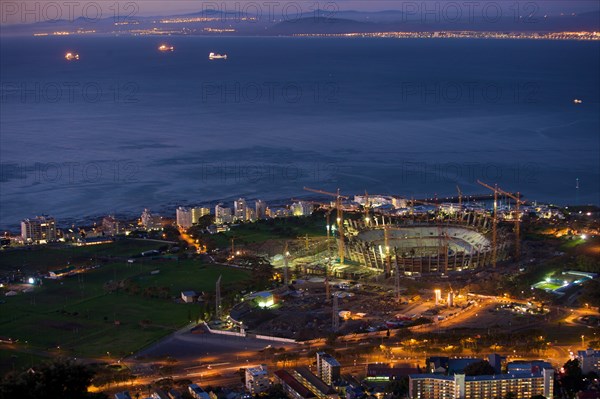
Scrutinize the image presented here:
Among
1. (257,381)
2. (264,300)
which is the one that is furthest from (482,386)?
(264,300)

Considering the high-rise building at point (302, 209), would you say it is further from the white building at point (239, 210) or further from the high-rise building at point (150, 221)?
the high-rise building at point (150, 221)

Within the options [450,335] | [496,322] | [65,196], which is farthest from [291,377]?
[65,196]

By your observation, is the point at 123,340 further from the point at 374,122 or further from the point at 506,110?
the point at 506,110

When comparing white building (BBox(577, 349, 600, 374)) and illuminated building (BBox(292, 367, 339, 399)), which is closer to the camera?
illuminated building (BBox(292, 367, 339, 399))

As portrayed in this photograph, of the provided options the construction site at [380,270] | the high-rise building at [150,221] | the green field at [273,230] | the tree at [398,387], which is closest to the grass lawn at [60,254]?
the high-rise building at [150,221]

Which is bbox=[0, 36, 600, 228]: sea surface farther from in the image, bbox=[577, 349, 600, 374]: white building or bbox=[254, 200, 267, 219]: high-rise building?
bbox=[577, 349, 600, 374]: white building

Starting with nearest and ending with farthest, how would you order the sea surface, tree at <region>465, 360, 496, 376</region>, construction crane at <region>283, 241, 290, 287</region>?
tree at <region>465, 360, 496, 376</region>
construction crane at <region>283, 241, 290, 287</region>
the sea surface

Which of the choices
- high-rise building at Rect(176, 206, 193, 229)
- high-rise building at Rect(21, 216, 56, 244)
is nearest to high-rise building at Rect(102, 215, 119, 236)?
high-rise building at Rect(21, 216, 56, 244)

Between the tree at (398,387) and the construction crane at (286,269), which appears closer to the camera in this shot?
the tree at (398,387)
